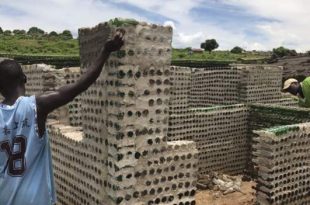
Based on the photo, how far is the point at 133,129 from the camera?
19.6 ft

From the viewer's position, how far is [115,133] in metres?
5.88

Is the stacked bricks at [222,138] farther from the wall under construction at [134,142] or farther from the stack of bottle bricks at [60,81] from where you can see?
the stack of bottle bricks at [60,81]

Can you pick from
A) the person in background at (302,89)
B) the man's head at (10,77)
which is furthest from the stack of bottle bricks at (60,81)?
the man's head at (10,77)

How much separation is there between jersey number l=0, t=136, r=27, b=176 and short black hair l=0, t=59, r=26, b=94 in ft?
1.28

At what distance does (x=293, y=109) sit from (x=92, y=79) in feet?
33.9

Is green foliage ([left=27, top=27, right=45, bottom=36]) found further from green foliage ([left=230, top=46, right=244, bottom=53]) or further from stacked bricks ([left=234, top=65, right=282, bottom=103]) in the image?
stacked bricks ([left=234, top=65, right=282, bottom=103])

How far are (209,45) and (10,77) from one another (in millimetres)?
58009

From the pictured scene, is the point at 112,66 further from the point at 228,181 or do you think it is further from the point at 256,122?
the point at 256,122

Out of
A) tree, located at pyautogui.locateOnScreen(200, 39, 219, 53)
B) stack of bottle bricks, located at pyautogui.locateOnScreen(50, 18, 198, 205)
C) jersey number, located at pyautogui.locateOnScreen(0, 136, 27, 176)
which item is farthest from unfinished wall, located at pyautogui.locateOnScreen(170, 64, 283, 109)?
tree, located at pyautogui.locateOnScreen(200, 39, 219, 53)

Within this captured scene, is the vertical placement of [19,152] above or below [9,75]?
below

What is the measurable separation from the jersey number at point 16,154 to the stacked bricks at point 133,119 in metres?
2.84

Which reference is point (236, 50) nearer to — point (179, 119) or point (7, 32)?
point (7, 32)

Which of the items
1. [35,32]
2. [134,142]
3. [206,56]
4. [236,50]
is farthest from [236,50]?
[134,142]

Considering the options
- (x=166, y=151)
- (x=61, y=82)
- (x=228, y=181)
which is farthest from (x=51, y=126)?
(x=228, y=181)
